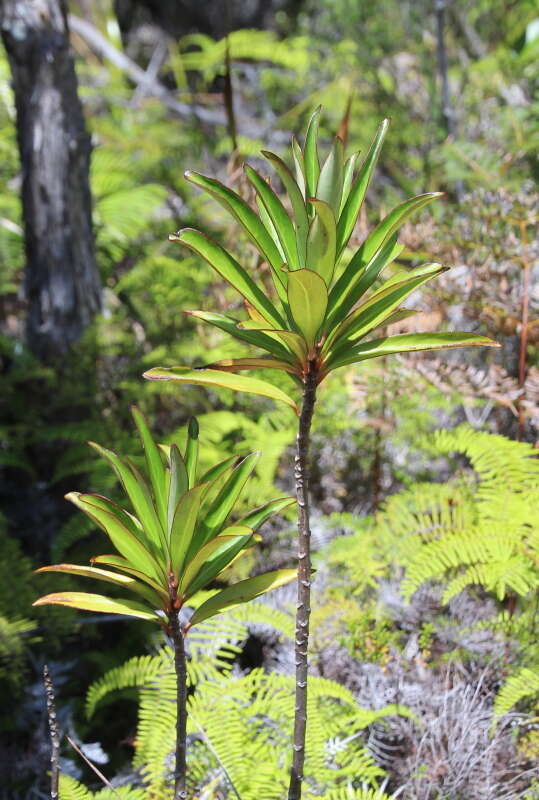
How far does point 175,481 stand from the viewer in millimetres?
1074

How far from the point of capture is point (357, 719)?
5.44ft

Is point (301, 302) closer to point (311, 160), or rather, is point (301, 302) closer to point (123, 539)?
point (311, 160)

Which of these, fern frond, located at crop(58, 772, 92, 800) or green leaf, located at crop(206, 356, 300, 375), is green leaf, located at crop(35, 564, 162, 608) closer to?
green leaf, located at crop(206, 356, 300, 375)

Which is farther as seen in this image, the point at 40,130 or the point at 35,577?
the point at 40,130

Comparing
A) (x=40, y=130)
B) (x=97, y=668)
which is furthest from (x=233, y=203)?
(x=40, y=130)

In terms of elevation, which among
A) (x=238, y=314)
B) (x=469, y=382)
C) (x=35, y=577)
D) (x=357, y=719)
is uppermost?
(x=238, y=314)

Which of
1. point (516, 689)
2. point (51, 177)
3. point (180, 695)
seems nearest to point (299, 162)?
point (180, 695)

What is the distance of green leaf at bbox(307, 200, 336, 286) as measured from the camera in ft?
3.07

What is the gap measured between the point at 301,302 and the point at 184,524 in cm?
40

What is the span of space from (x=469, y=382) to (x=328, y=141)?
3.99 metres

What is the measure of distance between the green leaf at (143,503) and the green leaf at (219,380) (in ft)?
0.61

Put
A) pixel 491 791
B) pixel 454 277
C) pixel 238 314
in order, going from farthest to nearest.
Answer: pixel 238 314 < pixel 454 277 < pixel 491 791

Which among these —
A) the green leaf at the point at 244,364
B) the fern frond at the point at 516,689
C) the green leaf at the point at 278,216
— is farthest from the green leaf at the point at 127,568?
the fern frond at the point at 516,689

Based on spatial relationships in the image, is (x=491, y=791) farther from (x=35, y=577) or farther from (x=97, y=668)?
(x=35, y=577)
